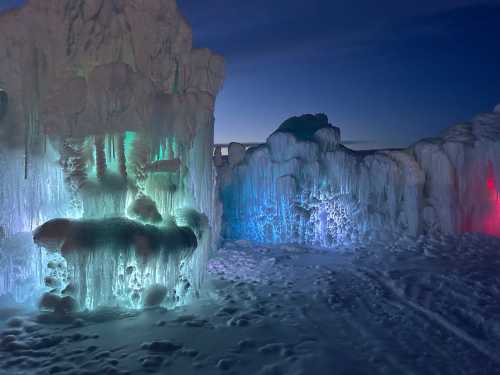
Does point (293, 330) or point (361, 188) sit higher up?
point (361, 188)

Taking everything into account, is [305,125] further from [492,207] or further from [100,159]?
[100,159]

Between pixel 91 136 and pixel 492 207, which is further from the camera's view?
pixel 492 207

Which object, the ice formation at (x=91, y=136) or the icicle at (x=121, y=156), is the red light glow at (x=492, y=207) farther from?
the icicle at (x=121, y=156)

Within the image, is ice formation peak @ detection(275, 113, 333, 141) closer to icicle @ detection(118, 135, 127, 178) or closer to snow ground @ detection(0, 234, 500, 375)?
snow ground @ detection(0, 234, 500, 375)

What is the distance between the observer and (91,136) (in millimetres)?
7395

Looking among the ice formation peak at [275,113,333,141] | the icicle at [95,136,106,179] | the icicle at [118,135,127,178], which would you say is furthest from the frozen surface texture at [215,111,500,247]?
the icicle at [95,136,106,179]

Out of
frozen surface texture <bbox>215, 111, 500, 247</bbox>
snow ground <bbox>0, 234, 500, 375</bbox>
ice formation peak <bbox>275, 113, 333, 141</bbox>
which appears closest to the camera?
snow ground <bbox>0, 234, 500, 375</bbox>

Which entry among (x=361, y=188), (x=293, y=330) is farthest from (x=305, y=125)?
(x=293, y=330)

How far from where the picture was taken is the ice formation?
709 centimetres

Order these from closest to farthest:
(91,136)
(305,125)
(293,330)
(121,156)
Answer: (293,330) < (91,136) < (121,156) < (305,125)

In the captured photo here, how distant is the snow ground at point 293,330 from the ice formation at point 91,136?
2.66ft

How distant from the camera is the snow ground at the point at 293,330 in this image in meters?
5.11

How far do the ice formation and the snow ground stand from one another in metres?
0.81

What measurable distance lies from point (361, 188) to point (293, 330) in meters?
7.85
